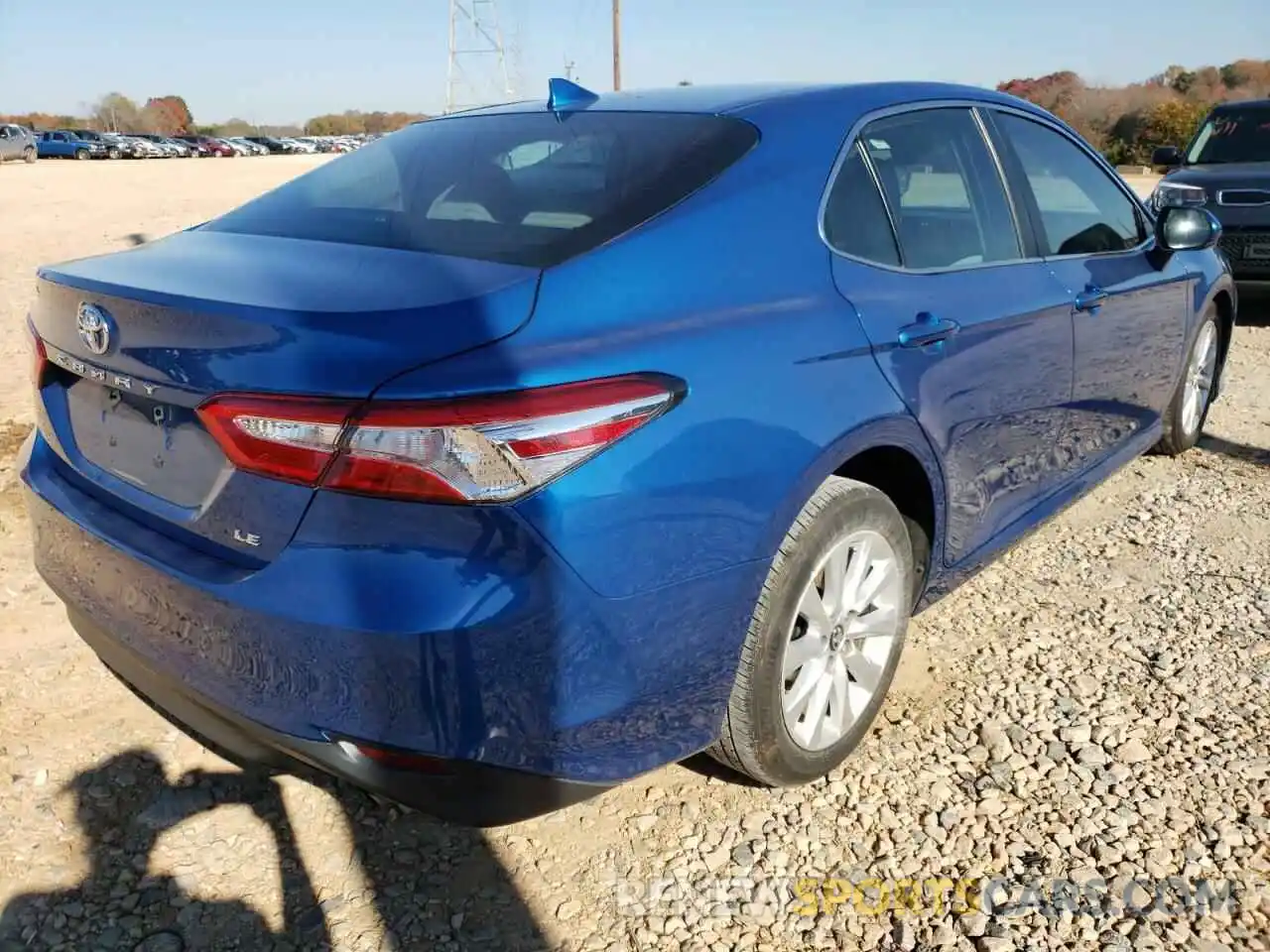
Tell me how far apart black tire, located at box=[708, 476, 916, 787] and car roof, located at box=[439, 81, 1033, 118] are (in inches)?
38.7

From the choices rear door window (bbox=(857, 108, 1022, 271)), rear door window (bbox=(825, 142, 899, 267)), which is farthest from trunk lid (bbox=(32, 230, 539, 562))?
rear door window (bbox=(857, 108, 1022, 271))

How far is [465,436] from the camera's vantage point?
1.66 m

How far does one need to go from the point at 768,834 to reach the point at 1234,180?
8122 mm

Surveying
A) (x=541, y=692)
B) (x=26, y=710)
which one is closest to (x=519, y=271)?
(x=541, y=692)

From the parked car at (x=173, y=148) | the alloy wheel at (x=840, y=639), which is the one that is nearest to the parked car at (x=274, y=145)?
the parked car at (x=173, y=148)

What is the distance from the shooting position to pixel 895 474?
2623 millimetres

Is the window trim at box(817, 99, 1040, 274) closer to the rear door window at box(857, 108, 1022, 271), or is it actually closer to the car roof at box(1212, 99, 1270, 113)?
the rear door window at box(857, 108, 1022, 271)

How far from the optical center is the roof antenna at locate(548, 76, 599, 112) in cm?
285

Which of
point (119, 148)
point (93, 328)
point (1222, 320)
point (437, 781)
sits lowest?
point (119, 148)

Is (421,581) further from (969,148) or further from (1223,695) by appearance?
(1223,695)

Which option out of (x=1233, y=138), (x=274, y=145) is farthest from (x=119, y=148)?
(x=1233, y=138)

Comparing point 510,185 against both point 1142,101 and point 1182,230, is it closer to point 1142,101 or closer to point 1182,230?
point 1182,230

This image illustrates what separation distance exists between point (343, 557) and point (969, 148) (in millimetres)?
2270

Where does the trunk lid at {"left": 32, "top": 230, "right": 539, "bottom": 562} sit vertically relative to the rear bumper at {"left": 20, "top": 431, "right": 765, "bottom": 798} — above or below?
above
